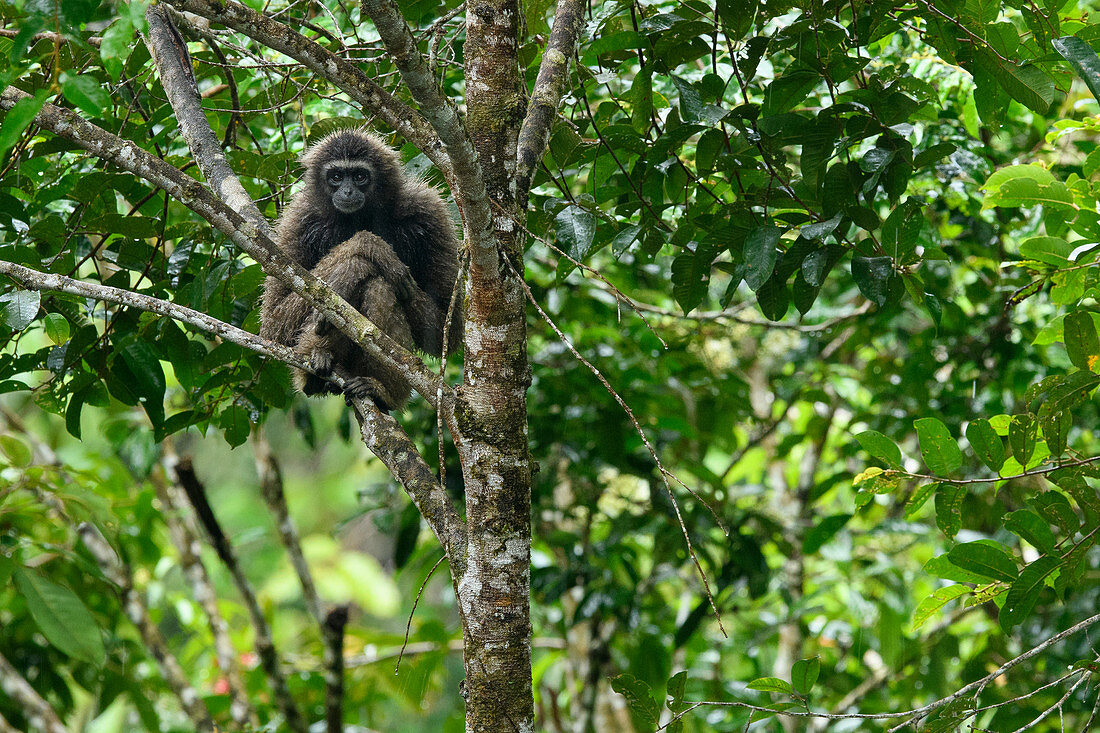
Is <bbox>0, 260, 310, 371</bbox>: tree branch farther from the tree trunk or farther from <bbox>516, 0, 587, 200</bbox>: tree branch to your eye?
<bbox>516, 0, 587, 200</bbox>: tree branch

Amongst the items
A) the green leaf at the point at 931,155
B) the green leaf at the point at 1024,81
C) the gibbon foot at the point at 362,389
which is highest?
the green leaf at the point at 1024,81

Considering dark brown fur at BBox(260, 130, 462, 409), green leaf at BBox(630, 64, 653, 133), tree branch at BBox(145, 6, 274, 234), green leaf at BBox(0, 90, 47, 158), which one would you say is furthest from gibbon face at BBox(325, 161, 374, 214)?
green leaf at BBox(0, 90, 47, 158)

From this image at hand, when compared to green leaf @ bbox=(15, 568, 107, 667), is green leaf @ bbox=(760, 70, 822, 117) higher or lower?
higher

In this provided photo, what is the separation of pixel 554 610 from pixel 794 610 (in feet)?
7.19

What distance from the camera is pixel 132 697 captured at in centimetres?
561

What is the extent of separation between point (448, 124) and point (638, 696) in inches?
69.4

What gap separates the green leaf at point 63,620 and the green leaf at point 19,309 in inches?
61.3

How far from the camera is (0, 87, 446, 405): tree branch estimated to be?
2.81m

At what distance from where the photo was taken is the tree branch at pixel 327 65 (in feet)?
7.77

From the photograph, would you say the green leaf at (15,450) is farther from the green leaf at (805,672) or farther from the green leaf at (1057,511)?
the green leaf at (1057,511)

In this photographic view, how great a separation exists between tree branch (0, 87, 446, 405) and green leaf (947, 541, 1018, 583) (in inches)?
63.1

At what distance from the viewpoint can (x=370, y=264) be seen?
441 cm

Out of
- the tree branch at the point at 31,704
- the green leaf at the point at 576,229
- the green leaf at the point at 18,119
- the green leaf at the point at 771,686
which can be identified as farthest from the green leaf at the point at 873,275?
the tree branch at the point at 31,704

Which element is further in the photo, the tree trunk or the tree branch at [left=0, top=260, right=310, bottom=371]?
the tree branch at [left=0, top=260, right=310, bottom=371]
